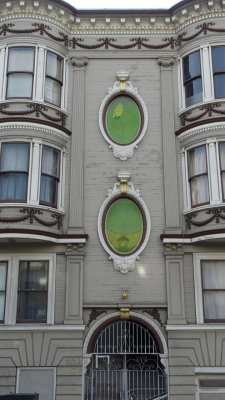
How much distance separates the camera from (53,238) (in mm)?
15750

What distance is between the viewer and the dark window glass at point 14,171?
15961 millimetres

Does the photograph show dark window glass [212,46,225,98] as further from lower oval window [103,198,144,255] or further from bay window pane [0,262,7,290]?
bay window pane [0,262,7,290]

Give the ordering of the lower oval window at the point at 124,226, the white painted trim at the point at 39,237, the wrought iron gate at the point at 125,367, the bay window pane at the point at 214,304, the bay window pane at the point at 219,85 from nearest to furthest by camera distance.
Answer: the wrought iron gate at the point at 125,367 < the white painted trim at the point at 39,237 < the bay window pane at the point at 214,304 < the lower oval window at the point at 124,226 < the bay window pane at the point at 219,85

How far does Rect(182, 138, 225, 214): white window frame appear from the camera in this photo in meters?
15.8

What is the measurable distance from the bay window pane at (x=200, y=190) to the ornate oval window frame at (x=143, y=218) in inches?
70.6

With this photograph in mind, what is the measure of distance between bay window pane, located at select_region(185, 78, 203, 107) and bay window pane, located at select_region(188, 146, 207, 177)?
6.70ft

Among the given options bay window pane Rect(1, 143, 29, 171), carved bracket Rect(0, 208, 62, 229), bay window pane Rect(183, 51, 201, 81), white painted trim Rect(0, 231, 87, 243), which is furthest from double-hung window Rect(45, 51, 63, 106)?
white painted trim Rect(0, 231, 87, 243)

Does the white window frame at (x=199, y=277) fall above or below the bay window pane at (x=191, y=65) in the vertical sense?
below

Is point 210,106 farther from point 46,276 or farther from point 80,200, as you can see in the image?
point 46,276

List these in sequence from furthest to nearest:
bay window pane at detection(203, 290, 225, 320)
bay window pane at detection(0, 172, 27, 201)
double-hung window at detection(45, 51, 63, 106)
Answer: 1. double-hung window at detection(45, 51, 63, 106)
2. bay window pane at detection(0, 172, 27, 201)
3. bay window pane at detection(203, 290, 225, 320)

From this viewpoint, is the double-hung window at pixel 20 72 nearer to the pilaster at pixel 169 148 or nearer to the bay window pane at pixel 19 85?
the bay window pane at pixel 19 85

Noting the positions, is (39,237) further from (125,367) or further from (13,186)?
(125,367)

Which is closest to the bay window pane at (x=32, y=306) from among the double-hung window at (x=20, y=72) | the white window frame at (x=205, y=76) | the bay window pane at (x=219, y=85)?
the double-hung window at (x=20, y=72)

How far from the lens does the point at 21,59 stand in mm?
17594
